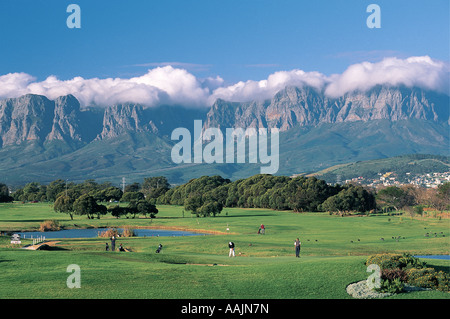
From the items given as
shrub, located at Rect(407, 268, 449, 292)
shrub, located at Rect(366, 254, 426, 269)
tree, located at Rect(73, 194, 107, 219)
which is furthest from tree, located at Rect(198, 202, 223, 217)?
shrub, located at Rect(407, 268, 449, 292)

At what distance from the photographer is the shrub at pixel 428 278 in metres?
29.0

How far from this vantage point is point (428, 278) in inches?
1148

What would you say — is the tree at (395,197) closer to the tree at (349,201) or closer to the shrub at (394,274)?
the tree at (349,201)

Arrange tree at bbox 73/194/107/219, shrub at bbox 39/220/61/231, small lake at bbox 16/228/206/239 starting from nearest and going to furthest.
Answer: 1. small lake at bbox 16/228/206/239
2. shrub at bbox 39/220/61/231
3. tree at bbox 73/194/107/219

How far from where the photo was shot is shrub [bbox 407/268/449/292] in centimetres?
2897

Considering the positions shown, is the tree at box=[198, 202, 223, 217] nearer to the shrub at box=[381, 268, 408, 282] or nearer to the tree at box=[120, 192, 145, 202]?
the tree at box=[120, 192, 145, 202]

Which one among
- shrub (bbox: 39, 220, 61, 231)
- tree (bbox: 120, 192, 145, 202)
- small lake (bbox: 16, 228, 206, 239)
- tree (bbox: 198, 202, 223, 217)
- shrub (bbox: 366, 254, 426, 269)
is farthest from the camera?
tree (bbox: 120, 192, 145, 202)

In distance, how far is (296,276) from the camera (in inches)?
1196

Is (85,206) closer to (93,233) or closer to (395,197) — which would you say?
(93,233)

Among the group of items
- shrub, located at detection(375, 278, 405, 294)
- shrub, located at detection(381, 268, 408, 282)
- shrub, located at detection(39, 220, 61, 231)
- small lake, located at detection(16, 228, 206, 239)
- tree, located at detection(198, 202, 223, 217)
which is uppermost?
tree, located at detection(198, 202, 223, 217)

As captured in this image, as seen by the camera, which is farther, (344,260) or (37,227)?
(37,227)
